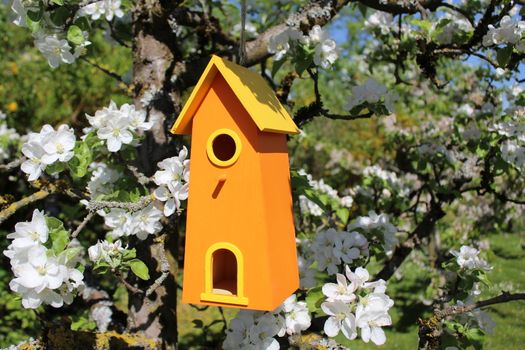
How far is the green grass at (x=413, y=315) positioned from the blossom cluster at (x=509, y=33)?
2.17 metres

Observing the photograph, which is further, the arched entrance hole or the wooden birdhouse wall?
the arched entrance hole

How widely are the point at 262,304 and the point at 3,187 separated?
5.99 metres

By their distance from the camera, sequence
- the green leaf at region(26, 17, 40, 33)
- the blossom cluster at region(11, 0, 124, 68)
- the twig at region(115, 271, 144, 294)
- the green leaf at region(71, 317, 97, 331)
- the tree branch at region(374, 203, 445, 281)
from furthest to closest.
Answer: the tree branch at region(374, 203, 445, 281) < the green leaf at region(71, 317, 97, 331) < the blossom cluster at region(11, 0, 124, 68) < the green leaf at region(26, 17, 40, 33) < the twig at region(115, 271, 144, 294)

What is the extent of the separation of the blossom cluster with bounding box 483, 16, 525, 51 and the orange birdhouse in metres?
1.11

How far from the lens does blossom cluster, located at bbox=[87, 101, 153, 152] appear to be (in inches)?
80.5

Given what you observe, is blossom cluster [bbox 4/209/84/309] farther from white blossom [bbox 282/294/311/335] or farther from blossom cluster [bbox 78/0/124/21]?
blossom cluster [bbox 78/0/124/21]

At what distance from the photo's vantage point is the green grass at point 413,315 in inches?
206

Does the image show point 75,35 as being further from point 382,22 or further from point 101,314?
point 382,22

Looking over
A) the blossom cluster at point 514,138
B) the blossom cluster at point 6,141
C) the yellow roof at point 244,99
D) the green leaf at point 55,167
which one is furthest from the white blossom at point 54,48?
the blossom cluster at point 6,141

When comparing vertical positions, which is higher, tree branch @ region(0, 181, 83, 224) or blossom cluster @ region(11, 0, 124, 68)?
blossom cluster @ region(11, 0, 124, 68)

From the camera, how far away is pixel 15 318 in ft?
17.6

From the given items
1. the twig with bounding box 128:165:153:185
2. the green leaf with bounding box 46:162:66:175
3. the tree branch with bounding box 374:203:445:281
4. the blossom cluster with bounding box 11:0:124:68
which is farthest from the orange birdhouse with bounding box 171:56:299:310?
the tree branch with bounding box 374:203:445:281

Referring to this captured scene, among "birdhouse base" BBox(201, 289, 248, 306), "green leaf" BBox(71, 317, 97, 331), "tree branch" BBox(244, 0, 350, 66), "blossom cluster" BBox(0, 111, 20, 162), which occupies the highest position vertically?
"blossom cluster" BBox(0, 111, 20, 162)

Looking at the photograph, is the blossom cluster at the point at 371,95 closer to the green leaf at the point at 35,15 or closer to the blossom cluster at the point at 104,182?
the blossom cluster at the point at 104,182
